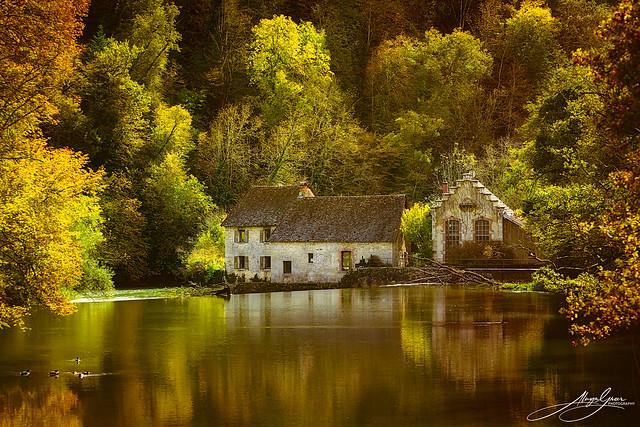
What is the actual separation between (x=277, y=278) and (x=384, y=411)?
42.8 m

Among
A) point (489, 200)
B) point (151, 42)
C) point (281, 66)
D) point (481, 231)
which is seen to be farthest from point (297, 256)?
point (281, 66)

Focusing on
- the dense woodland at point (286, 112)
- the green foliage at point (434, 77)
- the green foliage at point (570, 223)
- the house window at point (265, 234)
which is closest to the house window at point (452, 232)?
the dense woodland at point (286, 112)

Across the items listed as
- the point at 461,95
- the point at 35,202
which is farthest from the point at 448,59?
the point at 35,202

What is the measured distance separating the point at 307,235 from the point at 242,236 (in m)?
4.47

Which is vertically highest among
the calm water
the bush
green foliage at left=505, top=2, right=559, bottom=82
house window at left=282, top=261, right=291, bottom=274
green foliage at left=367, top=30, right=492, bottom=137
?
green foliage at left=505, top=2, right=559, bottom=82

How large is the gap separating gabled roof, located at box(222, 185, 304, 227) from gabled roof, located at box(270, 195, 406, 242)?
0.64 meters

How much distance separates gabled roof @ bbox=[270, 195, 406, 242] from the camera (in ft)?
208

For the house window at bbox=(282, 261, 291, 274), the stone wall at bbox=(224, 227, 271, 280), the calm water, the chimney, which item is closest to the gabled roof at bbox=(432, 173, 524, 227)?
the chimney

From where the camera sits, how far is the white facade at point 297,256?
2489 inches

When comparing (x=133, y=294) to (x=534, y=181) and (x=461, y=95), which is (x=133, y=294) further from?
(x=461, y=95)

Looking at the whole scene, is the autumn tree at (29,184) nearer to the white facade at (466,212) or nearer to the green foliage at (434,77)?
the white facade at (466,212)

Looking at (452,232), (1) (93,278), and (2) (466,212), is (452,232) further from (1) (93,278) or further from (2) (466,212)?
(1) (93,278)

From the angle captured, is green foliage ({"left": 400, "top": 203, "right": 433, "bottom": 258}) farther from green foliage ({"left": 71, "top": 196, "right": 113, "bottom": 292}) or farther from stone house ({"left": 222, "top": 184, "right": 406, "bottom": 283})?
green foliage ({"left": 71, "top": 196, "right": 113, "bottom": 292})

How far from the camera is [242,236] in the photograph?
6650 centimetres
